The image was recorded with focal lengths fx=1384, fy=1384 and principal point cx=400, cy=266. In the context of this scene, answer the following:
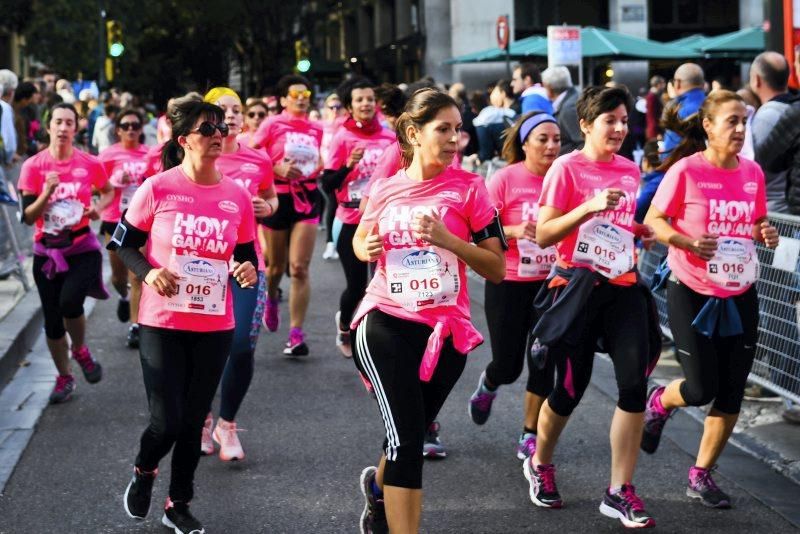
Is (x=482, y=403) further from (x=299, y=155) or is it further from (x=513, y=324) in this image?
(x=299, y=155)

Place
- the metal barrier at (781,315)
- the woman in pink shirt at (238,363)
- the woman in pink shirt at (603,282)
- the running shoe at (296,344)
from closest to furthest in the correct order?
the woman in pink shirt at (603,282) → the woman in pink shirt at (238,363) → the metal barrier at (781,315) → the running shoe at (296,344)

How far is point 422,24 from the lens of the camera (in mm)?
44875

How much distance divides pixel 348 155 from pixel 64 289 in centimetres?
221

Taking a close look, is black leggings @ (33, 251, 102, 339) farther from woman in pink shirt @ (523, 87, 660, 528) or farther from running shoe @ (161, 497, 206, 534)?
woman in pink shirt @ (523, 87, 660, 528)

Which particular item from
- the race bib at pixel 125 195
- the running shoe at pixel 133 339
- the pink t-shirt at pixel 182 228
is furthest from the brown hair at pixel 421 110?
the race bib at pixel 125 195

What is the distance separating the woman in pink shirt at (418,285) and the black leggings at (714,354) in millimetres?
1373

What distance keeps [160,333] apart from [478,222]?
1.48 m

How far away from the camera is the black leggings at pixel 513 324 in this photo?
6859 millimetres

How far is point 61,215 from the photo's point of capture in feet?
27.7

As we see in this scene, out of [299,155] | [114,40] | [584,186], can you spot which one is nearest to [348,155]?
[299,155]

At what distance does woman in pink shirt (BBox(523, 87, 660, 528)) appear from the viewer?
5.80 m

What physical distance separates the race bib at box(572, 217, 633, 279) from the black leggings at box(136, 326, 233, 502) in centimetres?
159

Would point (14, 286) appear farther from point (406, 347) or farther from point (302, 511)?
point (406, 347)

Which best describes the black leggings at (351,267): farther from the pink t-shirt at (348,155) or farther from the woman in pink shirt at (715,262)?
the woman in pink shirt at (715,262)
